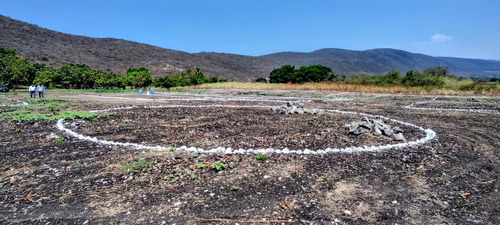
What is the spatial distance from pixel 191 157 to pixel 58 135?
4166 millimetres

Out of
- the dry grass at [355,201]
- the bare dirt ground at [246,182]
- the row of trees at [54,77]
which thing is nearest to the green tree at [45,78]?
the row of trees at [54,77]

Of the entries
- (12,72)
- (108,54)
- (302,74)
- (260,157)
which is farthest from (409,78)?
(108,54)

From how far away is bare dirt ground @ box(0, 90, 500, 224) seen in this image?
11.5 feet

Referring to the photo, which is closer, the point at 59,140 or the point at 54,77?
the point at 59,140

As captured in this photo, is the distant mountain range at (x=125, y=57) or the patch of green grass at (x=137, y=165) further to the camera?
the distant mountain range at (x=125, y=57)

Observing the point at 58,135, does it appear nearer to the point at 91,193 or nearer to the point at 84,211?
the point at 91,193

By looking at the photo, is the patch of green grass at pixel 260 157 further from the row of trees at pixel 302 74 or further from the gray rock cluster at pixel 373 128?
the row of trees at pixel 302 74

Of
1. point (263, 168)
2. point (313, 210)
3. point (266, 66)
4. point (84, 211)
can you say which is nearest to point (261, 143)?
point (263, 168)

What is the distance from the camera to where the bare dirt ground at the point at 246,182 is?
3.52 metres

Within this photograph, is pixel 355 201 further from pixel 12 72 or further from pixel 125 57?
pixel 125 57

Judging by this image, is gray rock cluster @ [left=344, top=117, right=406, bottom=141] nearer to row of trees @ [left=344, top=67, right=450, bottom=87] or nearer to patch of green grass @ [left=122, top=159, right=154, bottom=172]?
patch of green grass @ [left=122, top=159, right=154, bottom=172]

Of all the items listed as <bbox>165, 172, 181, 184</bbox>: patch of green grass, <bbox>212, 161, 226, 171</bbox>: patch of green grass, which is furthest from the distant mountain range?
<bbox>165, 172, 181, 184</bbox>: patch of green grass

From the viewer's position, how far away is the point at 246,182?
4430 mm

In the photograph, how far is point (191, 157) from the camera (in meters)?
5.52
